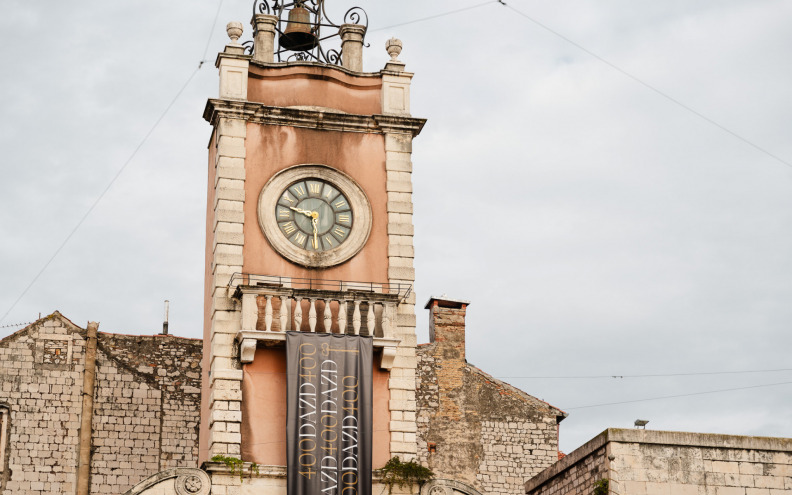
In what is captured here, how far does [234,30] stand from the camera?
84.4 ft

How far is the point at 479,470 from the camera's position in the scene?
3130 cm

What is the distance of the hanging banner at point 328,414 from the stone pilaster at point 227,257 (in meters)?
1.05

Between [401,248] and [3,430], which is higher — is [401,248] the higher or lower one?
the higher one

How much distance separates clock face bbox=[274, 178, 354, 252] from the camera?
80.7ft

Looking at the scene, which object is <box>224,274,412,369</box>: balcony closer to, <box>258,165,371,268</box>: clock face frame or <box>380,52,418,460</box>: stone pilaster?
<box>380,52,418,460</box>: stone pilaster

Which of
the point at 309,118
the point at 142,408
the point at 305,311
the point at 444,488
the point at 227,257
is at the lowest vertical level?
the point at 444,488

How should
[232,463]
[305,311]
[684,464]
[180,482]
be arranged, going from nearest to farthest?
[684,464]
[180,482]
[232,463]
[305,311]

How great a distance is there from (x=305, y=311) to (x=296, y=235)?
5.31 ft

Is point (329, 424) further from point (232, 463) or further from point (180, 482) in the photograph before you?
point (180, 482)

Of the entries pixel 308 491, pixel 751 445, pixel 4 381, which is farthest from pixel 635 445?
pixel 4 381

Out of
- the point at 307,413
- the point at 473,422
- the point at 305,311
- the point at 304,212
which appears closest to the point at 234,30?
the point at 304,212

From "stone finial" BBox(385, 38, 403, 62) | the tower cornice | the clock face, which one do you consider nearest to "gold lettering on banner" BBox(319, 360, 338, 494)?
the clock face

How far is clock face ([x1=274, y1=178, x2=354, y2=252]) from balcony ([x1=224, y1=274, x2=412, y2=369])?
35.3 inches

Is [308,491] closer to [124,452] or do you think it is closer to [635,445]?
[635,445]
